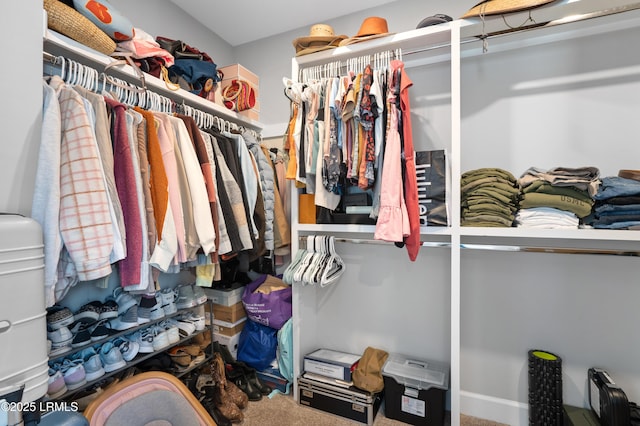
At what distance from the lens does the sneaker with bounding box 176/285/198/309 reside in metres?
1.89

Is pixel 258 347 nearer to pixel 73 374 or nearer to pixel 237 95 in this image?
pixel 73 374

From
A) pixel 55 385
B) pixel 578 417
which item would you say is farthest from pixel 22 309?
pixel 578 417

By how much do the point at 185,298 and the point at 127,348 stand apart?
0.42m

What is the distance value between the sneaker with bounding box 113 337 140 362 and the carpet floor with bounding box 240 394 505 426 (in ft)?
2.34

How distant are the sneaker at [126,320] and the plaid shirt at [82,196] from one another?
58 cm

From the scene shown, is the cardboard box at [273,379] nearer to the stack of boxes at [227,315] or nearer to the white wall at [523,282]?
the stack of boxes at [227,315]

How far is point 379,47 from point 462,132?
71 cm

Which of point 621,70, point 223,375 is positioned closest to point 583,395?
point 621,70

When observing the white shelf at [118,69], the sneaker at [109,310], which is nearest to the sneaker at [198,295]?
the sneaker at [109,310]

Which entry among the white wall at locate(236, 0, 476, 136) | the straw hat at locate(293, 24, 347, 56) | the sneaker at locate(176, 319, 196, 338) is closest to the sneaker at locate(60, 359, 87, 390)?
the sneaker at locate(176, 319, 196, 338)

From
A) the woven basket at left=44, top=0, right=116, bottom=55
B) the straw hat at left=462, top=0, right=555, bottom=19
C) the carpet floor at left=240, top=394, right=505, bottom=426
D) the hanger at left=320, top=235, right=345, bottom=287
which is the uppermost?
the straw hat at left=462, top=0, right=555, bottom=19

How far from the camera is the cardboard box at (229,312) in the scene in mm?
2193

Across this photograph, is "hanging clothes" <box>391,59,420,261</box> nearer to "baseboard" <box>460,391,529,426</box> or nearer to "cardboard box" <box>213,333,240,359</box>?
"baseboard" <box>460,391,529,426</box>

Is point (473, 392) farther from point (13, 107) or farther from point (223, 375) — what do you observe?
point (13, 107)
